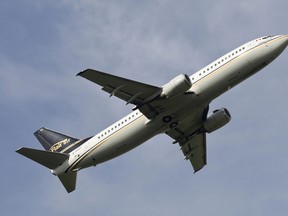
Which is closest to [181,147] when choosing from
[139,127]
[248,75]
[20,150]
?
[139,127]

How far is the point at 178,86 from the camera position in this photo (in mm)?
52438

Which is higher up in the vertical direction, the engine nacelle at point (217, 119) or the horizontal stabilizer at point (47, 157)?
the horizontal stabilizer at point (47, 157)

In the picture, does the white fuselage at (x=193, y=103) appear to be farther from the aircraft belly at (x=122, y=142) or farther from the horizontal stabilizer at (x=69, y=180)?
the horizontal stabilizer at (x=69, y=180)

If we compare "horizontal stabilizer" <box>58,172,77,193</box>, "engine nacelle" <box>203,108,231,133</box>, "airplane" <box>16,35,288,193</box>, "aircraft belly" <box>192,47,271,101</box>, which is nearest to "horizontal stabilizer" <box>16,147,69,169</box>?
"airplane" <box>16,35,288,193</box>

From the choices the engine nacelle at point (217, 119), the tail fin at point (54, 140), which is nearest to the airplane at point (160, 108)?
the engine nacelle at point (217, 119)

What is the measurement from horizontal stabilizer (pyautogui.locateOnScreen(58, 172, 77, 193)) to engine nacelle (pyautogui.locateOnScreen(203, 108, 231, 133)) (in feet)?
45.8

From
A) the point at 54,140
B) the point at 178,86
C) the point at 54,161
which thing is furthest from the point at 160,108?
the point at 54,140

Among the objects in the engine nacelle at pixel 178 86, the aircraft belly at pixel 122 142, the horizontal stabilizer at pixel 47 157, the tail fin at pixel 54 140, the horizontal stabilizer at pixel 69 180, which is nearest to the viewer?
the engine nacelle at pixel 178 86

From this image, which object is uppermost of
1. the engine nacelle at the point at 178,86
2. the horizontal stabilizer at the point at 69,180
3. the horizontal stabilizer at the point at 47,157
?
the horizontal stabilizer at the point at 47,157

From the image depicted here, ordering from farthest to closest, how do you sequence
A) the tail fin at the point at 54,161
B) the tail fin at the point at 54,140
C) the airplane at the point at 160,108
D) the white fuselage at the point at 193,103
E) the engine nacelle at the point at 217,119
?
1. the tail fin at the point at 54,140
2. the engine nacelle at the point at 217,119
3. the tail fin at the point at 54,161
4. the white fuselage at the point at 193,103
5. the airplane at the point at 160,108

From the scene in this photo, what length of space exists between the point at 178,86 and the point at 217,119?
9.39 m

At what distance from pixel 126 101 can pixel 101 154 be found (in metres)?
5.88

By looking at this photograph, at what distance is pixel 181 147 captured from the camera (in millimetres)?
62875

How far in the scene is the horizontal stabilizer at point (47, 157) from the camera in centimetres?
5631
